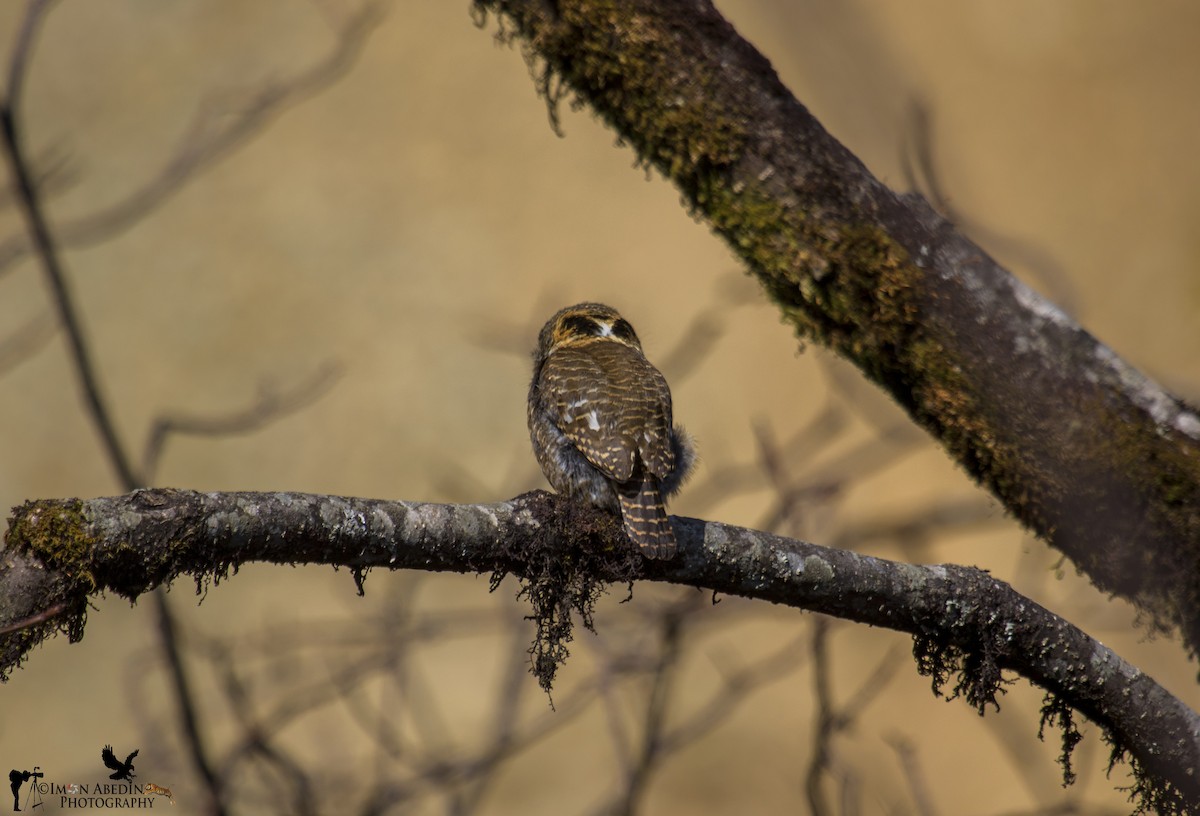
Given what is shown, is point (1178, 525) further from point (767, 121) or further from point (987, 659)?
point (767, 121)

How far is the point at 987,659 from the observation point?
271cm

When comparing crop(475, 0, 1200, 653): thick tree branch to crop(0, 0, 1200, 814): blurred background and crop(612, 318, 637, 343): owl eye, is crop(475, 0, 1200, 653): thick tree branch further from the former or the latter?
crop(0, 0, 1200, 814): blurred background

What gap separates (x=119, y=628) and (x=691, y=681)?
13.2ft

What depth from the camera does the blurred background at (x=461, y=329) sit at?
8.03 meters

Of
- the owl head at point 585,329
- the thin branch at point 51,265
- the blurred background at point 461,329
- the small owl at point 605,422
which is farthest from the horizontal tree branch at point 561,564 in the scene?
the blurred background at point 461,329

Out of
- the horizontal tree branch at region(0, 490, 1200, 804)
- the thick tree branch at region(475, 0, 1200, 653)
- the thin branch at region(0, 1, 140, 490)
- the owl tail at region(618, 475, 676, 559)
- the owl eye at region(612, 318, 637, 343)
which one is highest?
the thin branch at region(0, 1, 140, 490)

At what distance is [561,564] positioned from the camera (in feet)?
8.59

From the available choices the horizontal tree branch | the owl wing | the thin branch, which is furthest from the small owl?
the thin branch

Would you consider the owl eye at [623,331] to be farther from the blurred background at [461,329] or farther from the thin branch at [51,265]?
the blurred background at [461,329]

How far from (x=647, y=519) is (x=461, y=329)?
642 centimetres

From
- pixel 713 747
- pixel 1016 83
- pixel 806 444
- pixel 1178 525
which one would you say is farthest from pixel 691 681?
pixel 1178 525

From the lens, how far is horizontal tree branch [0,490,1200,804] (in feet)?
6.28

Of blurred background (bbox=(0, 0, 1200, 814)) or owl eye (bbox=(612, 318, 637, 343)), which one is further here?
blurred background (bbox=(0, 0, 1200, 814))

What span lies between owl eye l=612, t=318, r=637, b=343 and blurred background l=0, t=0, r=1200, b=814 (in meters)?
3.06
